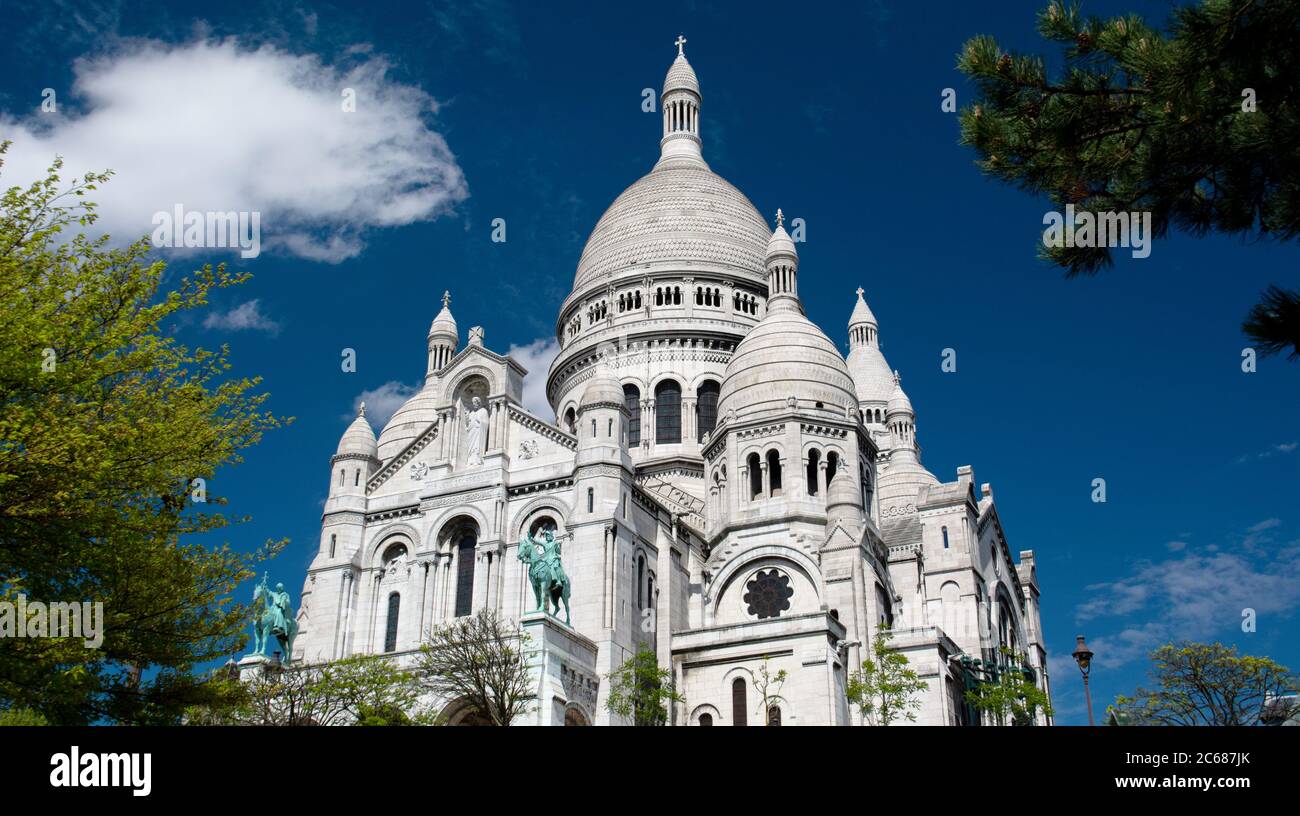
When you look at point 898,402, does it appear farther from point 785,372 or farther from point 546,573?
point 546,573

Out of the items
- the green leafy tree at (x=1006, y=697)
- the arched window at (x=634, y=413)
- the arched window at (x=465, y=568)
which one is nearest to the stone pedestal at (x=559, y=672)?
the arched window at (x=465, y=568)

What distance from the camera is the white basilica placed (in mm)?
46875

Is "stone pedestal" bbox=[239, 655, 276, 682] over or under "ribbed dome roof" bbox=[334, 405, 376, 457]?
under

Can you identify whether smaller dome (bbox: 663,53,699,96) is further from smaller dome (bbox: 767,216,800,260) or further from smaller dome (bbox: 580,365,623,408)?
smaller dome (bbox: 580,365,623,408)

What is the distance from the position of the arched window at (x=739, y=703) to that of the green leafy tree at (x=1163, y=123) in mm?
30807

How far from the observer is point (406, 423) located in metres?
69.4

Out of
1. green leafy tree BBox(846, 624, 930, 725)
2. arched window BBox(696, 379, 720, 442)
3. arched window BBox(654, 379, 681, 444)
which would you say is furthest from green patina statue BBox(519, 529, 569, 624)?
arched window BBox(696, 379, 720, 442)

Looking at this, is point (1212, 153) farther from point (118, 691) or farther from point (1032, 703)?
point (1032, 703)

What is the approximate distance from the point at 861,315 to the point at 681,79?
20597mm

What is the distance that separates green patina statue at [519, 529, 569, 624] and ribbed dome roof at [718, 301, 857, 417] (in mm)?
16089

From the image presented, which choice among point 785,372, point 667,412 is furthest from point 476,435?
point 667,412
